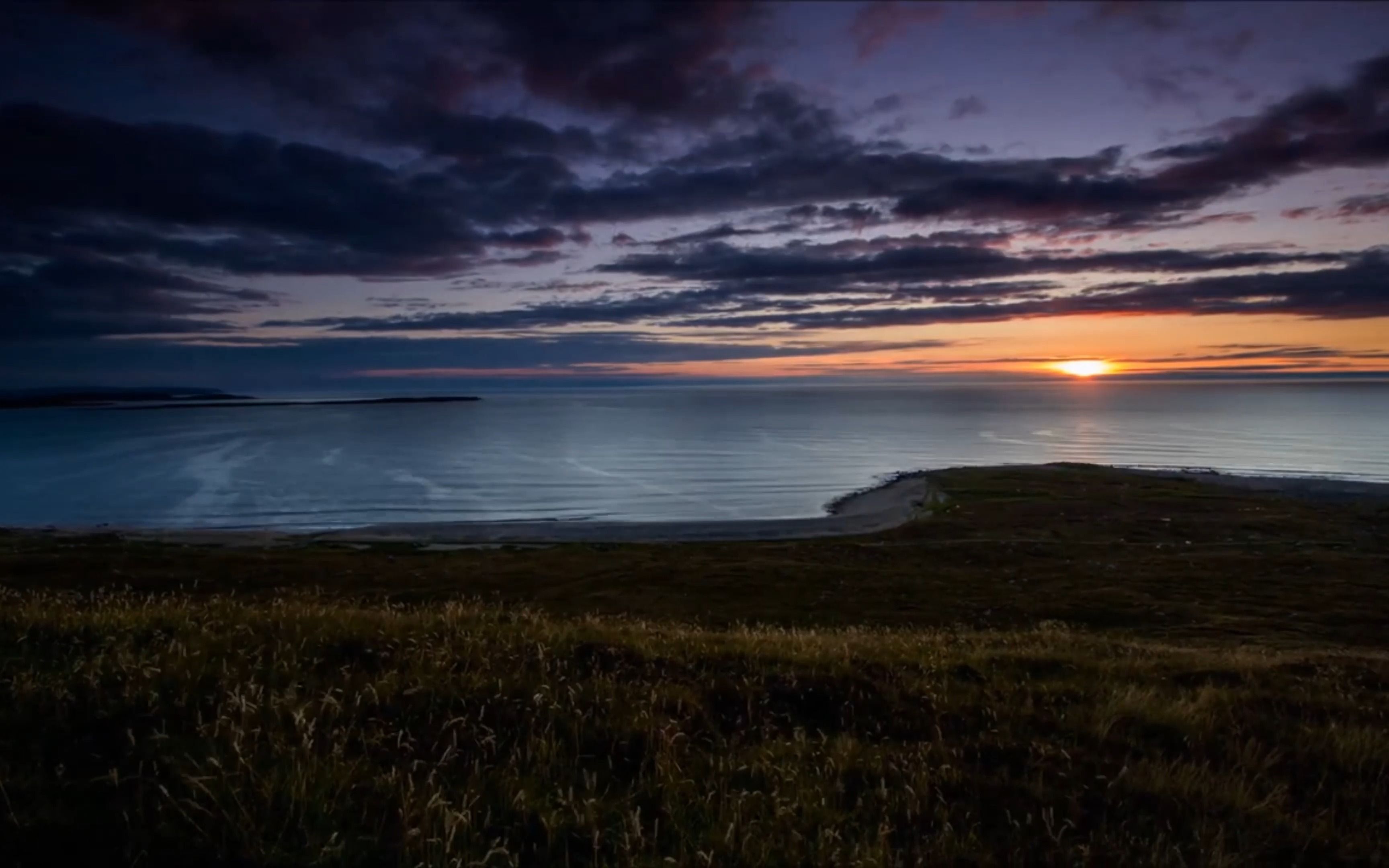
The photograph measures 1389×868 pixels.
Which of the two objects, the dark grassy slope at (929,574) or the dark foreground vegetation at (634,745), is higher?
the dark foreground vegetation at (634,745)

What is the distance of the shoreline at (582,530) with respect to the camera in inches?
2472

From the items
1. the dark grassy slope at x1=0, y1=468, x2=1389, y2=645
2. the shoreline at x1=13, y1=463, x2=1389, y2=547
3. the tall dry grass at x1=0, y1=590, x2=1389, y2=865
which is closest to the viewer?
the tall dry grass at x1=0, y1=590, x2=1389, y2=865

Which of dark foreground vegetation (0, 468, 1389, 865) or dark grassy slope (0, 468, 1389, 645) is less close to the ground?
dark foreground vegetation (0, 468, 1389, 865)

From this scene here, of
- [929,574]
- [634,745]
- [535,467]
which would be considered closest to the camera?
[634,745]

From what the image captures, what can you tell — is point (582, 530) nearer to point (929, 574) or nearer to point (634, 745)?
point (929, 574)

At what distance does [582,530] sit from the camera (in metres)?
69.4

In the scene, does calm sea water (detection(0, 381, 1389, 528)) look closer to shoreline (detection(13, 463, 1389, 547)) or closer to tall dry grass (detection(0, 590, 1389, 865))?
shoreline (detection(13, 463, 1389, 547))

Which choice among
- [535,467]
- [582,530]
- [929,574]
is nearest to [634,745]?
[929,574]

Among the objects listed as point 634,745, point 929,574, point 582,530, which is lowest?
point 929,574

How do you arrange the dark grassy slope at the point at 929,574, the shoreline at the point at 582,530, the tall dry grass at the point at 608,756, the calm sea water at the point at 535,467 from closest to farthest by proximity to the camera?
the tall dry grass at the point at 608,756 → the dark grassy slope at the point at 929,574 → the shoreline at the point at 582,530 → the calm sea water at the point at 535,467

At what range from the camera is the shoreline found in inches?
2472

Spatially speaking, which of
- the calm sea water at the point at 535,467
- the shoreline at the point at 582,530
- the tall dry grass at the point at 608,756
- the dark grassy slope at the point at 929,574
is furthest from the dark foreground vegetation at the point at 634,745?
the calm sea water at the point at 535,467

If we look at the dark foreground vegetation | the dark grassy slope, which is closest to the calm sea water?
the dark grassy slope

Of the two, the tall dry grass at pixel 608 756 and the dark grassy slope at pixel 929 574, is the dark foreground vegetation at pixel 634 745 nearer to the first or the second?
the tall dry grass at pixel 608 756
